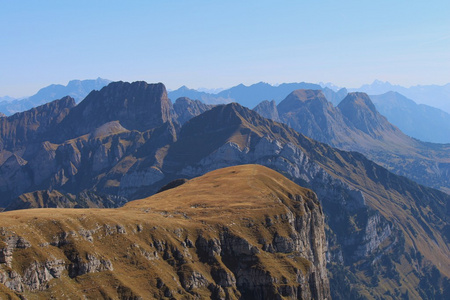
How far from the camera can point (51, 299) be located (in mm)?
144000

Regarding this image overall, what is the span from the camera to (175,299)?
168125 millimetres

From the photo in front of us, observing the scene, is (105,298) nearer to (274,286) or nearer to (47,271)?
(47,271)

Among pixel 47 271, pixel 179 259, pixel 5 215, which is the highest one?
pixel 5 215

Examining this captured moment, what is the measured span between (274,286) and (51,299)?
87.2 metres

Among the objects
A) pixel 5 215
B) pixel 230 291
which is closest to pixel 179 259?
pixel 230 291

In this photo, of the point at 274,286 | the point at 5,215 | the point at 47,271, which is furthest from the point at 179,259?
the point at 5,215

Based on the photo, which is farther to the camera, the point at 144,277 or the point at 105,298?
the point at 144,277

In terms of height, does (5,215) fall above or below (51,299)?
above

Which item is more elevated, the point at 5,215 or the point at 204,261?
→ the point at 5,215

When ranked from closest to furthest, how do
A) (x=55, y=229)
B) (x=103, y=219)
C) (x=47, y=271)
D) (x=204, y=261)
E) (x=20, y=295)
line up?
1. (x=20, y=295)
2. (x=47, y=271)
3. (x=55, y=229)
4. (x=103, y=219)
5. (x=204, y=261)

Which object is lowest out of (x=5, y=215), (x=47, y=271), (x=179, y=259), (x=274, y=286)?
(x=274, y=286)

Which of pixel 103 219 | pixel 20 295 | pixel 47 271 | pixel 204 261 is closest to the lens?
pixel 20 295

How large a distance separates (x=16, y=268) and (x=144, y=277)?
43565 mm

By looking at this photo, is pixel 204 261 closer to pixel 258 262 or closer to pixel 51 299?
pixel 258 262
